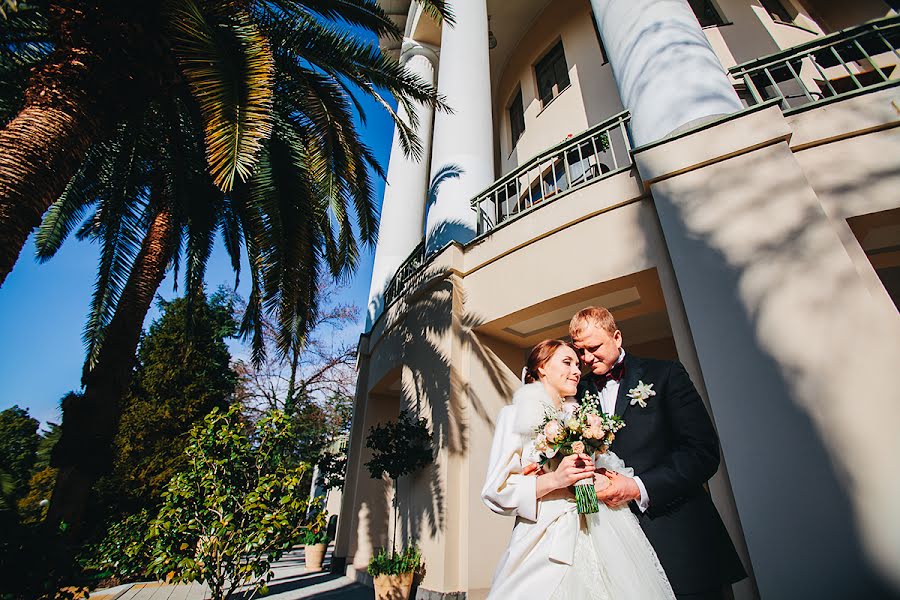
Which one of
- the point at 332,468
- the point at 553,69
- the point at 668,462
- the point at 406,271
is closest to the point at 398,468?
the point at 332,468

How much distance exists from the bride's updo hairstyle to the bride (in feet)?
0.87

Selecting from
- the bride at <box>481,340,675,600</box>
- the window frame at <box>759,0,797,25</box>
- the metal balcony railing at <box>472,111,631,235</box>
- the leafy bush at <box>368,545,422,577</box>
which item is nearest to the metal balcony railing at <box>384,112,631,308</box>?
the metal balcony railing at <box>472,111,631,235</box>

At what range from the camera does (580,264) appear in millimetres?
4801

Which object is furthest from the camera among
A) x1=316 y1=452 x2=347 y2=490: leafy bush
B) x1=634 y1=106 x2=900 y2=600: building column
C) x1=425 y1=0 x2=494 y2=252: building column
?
x1=316 y1=452 x2=347 y2=490: leafy bush

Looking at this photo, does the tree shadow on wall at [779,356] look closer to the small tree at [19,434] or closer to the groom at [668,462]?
the groom at [668,462]

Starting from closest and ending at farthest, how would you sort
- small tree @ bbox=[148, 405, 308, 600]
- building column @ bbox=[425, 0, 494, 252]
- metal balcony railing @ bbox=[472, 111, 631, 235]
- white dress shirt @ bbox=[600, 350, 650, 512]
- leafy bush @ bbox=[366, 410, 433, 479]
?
white dress shirt @ bbox=[600, 350, 650, 512]
small tree @ bbox=[148, 405, 308, 600]
metal balcony railing @ bbox=[472, 111, 631, 235]
leafy bush @ bbox=[366, 410, 433, 479]
building column @ bbox=[425, 0, 494, 252]

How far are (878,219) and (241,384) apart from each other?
2335cm

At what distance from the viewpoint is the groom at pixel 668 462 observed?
5.52 ft

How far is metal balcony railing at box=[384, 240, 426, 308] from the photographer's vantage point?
26.8 feet

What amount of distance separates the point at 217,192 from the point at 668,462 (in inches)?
321

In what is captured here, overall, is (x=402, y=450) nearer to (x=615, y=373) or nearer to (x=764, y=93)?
(x=615, y=373)

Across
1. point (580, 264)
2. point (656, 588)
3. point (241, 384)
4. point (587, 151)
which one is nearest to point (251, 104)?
point (580, 264)

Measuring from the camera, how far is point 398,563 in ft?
17.6

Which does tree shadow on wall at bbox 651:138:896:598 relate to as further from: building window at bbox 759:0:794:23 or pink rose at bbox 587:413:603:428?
building window at bbox 759:0:794:23
